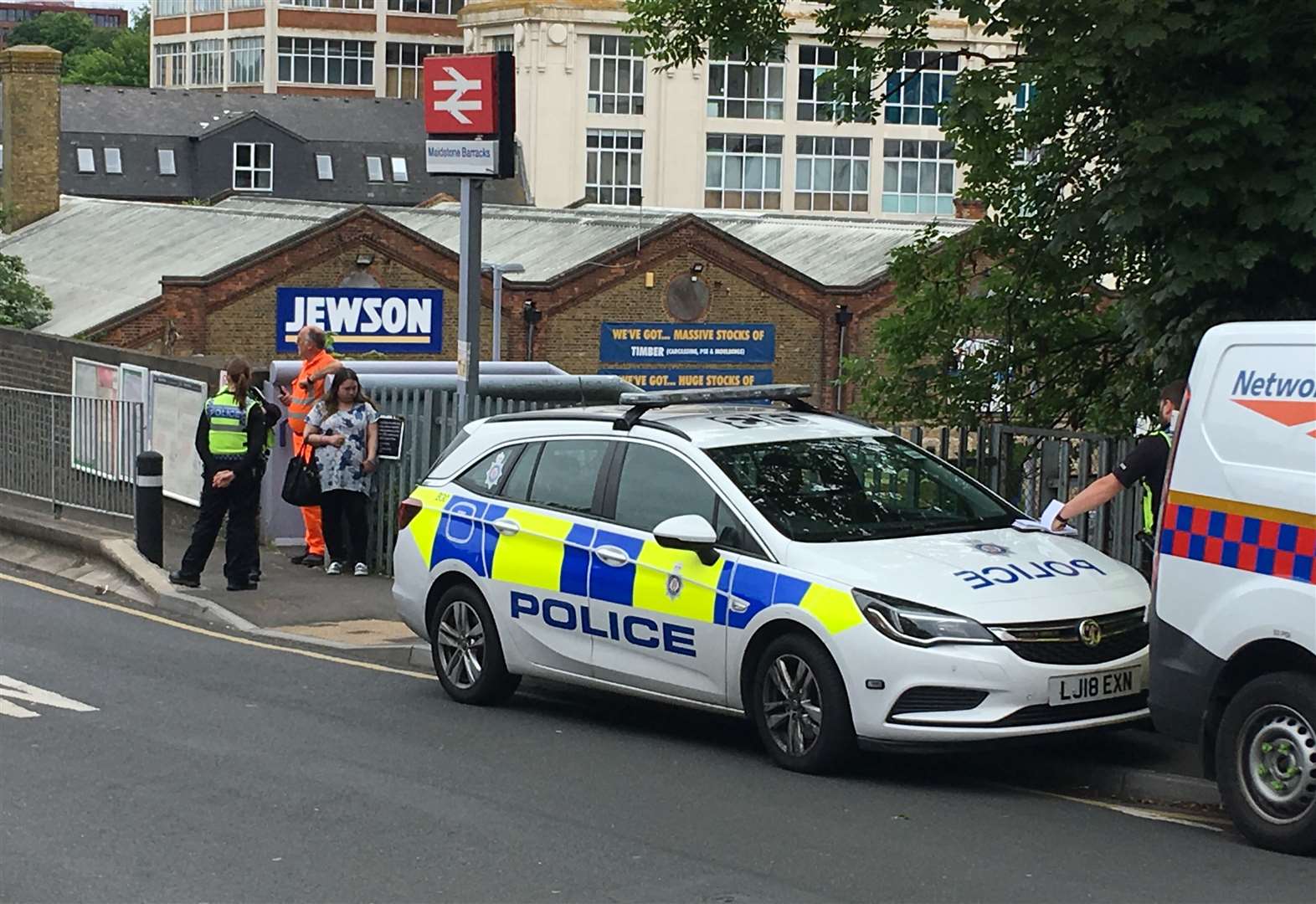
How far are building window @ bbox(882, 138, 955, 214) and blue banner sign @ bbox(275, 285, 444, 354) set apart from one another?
50.1 m

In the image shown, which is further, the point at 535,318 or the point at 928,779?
the point at 535,318

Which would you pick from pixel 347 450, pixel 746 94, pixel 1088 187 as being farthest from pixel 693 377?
pixel 746 94

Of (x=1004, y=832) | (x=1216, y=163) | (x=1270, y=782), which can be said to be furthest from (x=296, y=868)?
(x=1216, y=163)

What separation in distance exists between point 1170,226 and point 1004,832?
14.4ft

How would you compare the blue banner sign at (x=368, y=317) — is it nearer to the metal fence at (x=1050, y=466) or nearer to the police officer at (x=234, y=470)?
the police officer at (x=234, y=470)

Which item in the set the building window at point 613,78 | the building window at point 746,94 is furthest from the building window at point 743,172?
the building window at point 613,78

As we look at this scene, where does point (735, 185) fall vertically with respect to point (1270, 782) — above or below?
above

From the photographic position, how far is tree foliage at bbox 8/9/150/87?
489 ft

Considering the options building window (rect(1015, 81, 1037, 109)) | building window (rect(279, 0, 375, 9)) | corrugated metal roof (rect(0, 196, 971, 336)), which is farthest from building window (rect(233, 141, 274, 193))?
building window (rect(1015, 81, 1037, 109))

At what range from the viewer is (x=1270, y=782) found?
7777mm

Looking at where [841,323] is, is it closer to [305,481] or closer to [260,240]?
[260,240]

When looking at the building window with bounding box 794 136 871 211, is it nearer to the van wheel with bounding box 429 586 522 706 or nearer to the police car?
the police car

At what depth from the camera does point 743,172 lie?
294 feet

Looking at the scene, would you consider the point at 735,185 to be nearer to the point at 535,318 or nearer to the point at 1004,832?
the point at 535,318
